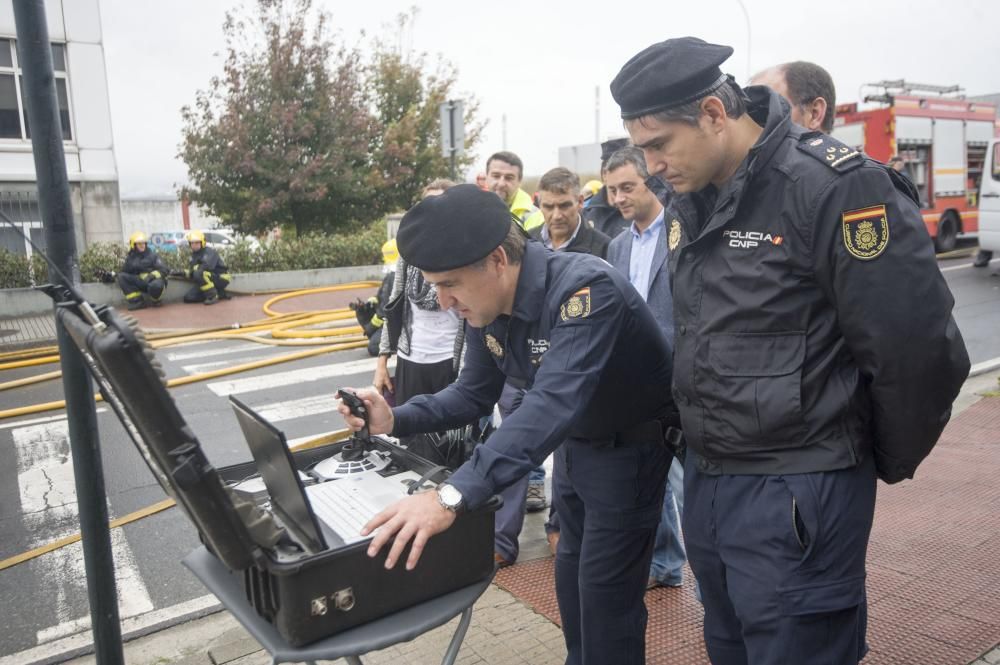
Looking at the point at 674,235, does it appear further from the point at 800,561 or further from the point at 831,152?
the point at 800,561

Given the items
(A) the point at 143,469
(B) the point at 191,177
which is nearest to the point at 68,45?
(B) the point at 191,177

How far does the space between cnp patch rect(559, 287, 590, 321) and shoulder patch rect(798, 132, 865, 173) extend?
2.11ft

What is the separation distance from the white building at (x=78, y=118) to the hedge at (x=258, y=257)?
1.82 m

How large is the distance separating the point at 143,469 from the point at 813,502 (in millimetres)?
5308

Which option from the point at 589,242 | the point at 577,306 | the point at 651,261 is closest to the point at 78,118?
the point at 589,242

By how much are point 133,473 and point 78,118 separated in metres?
15.0

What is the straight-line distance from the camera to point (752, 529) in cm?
184

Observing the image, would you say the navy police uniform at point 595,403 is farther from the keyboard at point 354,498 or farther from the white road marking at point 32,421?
the white road marking at point 32,421

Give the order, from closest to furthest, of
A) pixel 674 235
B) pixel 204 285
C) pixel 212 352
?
pixel 674 235
pixel 212 352
pixel 204 285

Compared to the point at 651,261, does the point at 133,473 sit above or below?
below

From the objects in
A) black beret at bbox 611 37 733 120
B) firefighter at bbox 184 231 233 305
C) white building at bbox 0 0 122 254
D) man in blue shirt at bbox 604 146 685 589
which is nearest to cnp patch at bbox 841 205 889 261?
black beret at bbox 611 37 733 120

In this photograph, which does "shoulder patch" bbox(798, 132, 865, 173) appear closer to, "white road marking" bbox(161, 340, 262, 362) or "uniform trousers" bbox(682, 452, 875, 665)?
"uniform trousers" bbox(682, 452, 875, 665)

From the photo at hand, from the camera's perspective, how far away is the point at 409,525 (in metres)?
1.64

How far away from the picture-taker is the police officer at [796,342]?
1.70 metres
